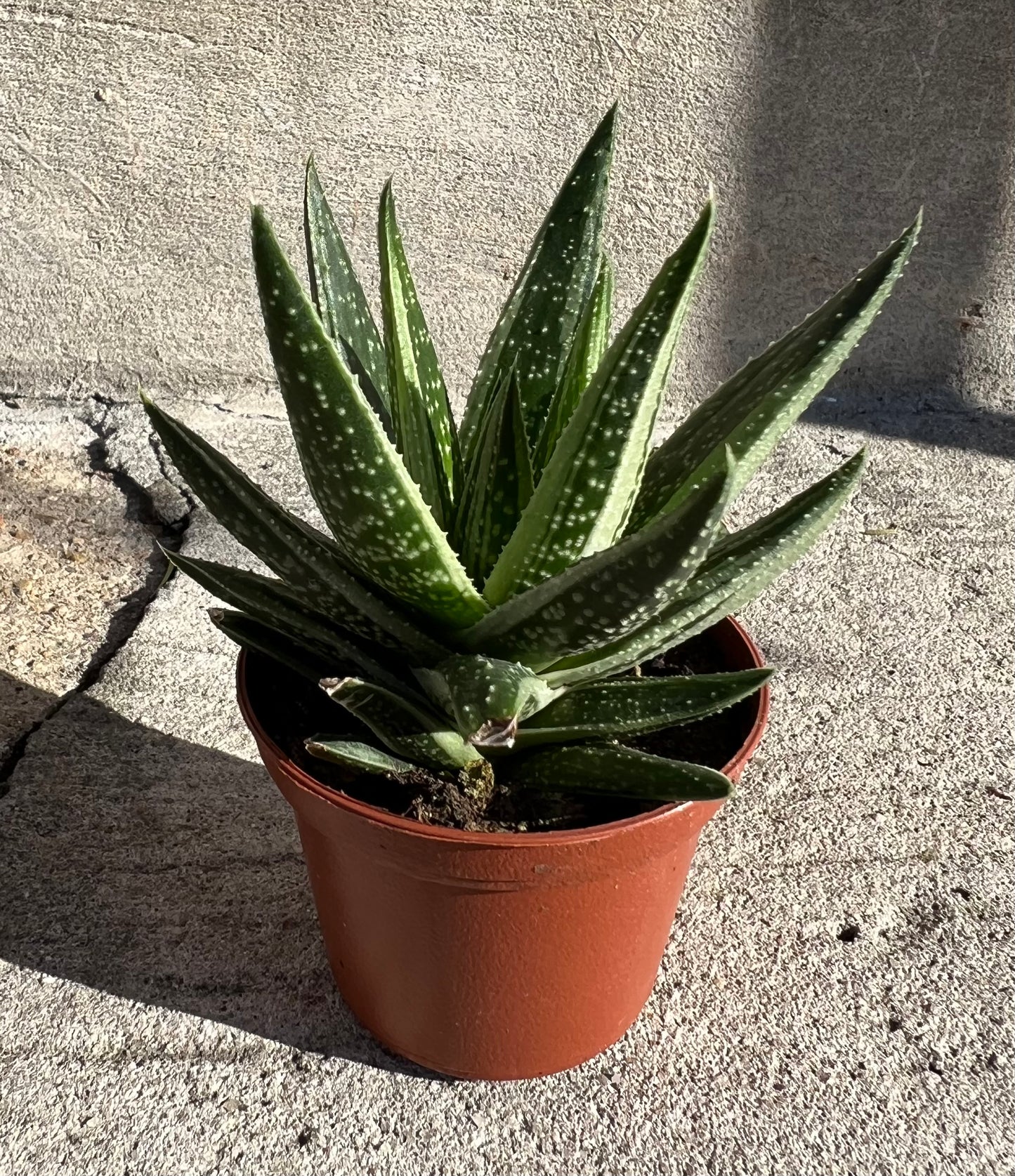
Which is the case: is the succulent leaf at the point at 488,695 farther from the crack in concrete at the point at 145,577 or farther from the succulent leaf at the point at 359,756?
the crack in concrete at the point at 145,577

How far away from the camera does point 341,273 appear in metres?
1.10

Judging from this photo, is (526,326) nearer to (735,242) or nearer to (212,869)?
(212,869)

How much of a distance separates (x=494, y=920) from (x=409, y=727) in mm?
200

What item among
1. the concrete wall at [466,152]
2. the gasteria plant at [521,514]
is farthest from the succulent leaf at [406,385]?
the concrete wall at [466,152]

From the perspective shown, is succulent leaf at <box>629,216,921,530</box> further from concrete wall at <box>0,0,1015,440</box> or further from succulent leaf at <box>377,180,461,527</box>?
concrete wall at <box>0,0,1015,440</box>

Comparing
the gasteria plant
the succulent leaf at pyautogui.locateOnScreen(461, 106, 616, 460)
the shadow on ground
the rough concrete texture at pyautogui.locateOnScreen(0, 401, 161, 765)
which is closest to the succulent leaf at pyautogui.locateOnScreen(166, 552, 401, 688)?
the gasteria plant

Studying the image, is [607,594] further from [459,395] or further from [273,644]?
[459,395]

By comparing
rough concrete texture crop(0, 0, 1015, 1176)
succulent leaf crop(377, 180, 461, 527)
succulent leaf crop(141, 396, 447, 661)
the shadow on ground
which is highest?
succulent leaf crop(377, 180, 461, 527)

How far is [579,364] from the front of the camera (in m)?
1.02

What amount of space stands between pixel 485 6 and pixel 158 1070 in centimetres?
178

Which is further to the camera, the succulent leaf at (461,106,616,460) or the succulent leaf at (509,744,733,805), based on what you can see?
the succulent leaf at (461,106,616,460)

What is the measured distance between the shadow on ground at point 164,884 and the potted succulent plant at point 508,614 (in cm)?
17

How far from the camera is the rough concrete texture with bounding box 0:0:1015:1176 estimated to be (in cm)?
121

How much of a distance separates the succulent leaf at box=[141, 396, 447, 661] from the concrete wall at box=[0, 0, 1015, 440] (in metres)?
1.34
